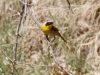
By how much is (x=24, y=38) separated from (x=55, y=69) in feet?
4.48

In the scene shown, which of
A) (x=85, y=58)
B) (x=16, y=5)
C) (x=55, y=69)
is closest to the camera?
(x=55, y=69)

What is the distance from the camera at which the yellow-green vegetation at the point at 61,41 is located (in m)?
4.27

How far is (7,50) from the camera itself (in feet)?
15.4

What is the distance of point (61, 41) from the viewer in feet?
15.8

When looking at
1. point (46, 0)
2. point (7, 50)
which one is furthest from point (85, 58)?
point (46, 0)

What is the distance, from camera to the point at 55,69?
164 inches

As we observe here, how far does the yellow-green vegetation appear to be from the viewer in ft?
14.0

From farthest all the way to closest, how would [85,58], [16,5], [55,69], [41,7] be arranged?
[16,5] → [41,7] → [85,58] → [55,69]

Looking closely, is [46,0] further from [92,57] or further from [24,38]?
[92,57]

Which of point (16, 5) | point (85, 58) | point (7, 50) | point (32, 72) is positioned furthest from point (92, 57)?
point (16, 5)

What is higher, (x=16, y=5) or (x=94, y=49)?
(x=16, y=5)

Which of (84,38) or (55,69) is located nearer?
(55,69)

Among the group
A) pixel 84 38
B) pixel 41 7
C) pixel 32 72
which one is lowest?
pixel 32 72

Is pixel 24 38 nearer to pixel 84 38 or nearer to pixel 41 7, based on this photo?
pixel 41 7
